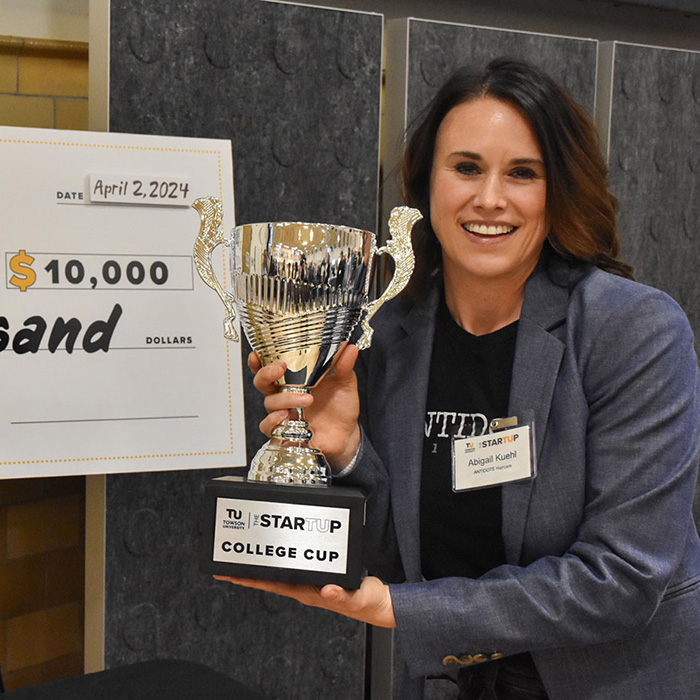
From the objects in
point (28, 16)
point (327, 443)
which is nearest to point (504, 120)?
point (327, 443)

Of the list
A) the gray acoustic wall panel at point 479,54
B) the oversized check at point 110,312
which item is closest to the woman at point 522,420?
the oversized check at point 110,312

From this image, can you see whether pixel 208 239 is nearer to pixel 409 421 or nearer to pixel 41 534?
pixel 409 421

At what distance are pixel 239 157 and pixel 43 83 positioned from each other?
651mm

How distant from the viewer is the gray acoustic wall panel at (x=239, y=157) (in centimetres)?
188

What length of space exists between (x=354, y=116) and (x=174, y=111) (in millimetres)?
415

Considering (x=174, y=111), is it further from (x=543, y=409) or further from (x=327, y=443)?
(x=543, y=409)

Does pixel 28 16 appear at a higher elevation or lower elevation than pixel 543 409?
higher

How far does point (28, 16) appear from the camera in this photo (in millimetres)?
2270

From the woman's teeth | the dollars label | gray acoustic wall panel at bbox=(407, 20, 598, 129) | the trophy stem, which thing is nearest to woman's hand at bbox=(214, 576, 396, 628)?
the trophy stem

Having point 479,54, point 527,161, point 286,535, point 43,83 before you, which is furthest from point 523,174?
point 43,83

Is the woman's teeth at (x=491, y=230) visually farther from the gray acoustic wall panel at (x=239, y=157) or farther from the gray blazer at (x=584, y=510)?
the gray acoustic wall panel at (x=239, y=157)

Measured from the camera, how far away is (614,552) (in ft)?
3.99

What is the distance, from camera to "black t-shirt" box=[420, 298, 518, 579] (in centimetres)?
139

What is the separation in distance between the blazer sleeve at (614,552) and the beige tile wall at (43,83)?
1.61m
